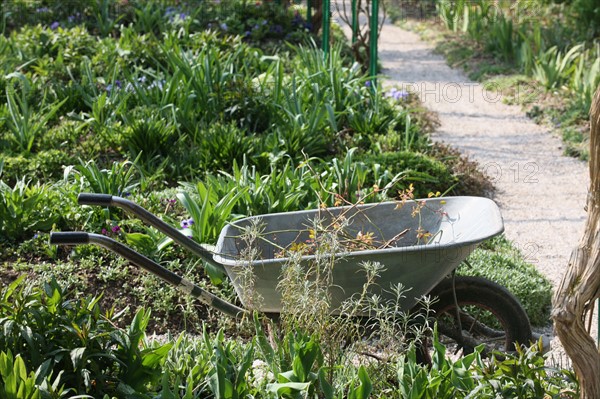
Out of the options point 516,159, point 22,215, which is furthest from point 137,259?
point 516,159

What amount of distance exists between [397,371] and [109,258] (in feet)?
7.01

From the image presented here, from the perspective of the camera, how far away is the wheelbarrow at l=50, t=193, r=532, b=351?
10.7ft

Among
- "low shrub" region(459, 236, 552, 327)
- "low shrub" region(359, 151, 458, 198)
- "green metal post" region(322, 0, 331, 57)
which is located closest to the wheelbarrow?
"low shrub" region(459, 236, 552, 327)

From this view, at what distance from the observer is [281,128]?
239 inches

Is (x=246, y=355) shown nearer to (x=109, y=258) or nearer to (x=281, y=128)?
(x=109, y=258)

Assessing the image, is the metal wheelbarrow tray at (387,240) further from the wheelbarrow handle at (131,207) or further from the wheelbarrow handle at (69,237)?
the wheelbarrow handle at (69,237)

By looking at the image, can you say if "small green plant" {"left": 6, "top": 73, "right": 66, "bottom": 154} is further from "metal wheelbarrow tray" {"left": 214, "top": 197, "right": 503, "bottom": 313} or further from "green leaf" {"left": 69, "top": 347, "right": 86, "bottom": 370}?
"green leaf" {"left": 69, "top": 347, "right": 86, "bottom": 370}

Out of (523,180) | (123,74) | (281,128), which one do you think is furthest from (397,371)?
(123,74)

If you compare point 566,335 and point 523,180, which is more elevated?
point 566,335

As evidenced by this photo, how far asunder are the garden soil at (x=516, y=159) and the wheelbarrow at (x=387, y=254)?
50 cm

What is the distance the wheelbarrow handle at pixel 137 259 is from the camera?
3137 mm

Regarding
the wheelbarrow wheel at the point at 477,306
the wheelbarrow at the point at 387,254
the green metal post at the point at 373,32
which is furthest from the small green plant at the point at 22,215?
the green metal post at the point at 373,32

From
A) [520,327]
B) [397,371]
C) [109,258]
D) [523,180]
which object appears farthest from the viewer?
[523,180]

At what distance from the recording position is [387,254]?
324 cm
